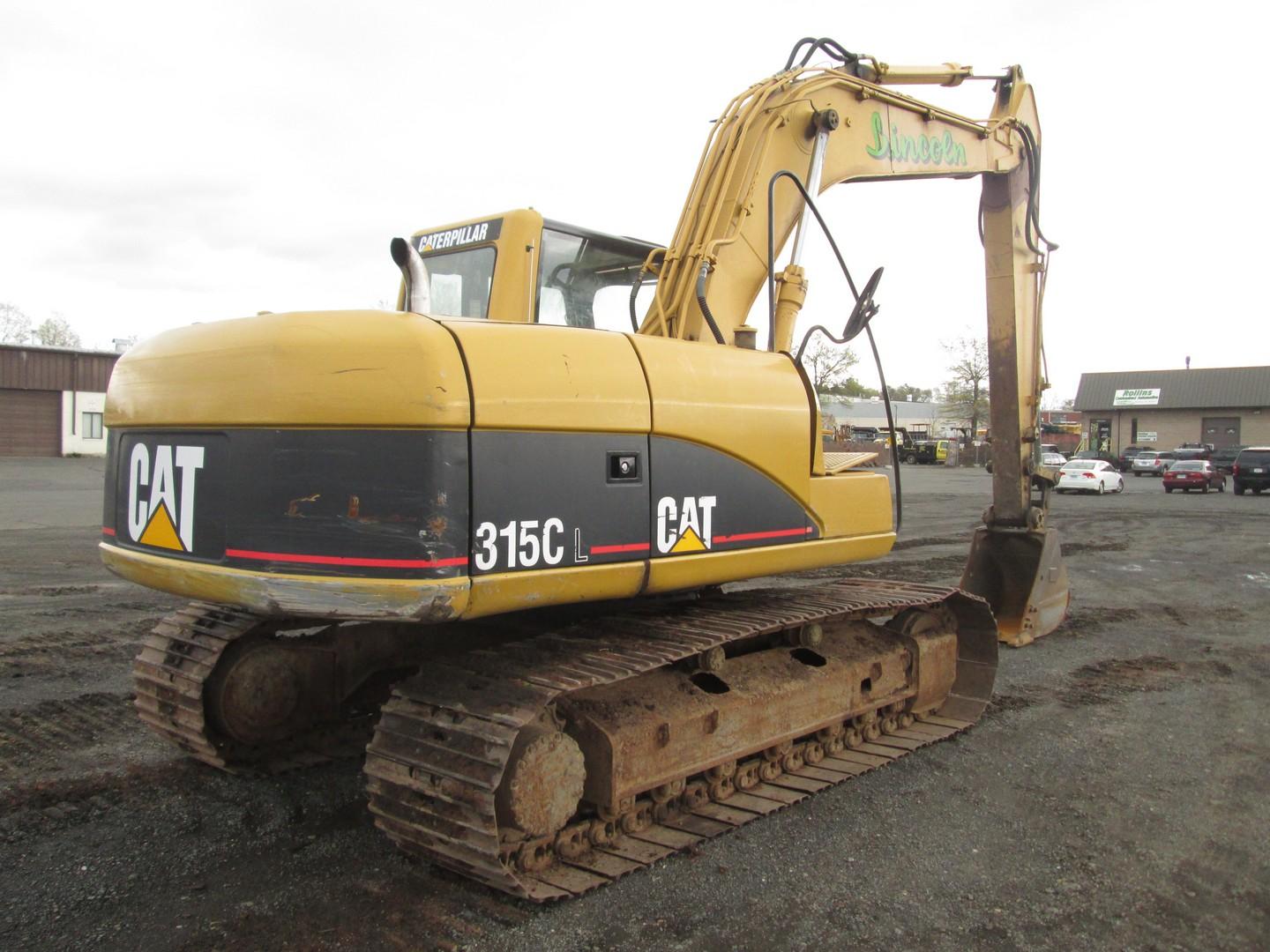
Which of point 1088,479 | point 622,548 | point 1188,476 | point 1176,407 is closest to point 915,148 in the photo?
point 622,548

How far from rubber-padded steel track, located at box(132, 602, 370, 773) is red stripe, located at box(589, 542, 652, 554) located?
1931mm

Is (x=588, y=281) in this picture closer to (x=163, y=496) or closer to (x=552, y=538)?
(x=552, y=538)

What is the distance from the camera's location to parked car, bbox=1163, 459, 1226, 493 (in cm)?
3300

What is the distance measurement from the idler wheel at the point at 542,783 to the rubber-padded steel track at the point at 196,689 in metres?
1.76

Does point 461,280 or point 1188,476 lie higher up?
point 461,280

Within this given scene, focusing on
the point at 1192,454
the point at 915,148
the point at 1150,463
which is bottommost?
the point at 1150,463

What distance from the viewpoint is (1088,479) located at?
1254 inches

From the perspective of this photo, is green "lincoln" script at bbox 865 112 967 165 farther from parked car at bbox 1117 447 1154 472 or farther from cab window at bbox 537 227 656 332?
parked car at bbox 1117 447 1154 472

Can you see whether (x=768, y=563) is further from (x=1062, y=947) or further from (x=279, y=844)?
(x=279, y=844)

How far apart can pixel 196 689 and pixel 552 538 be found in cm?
210

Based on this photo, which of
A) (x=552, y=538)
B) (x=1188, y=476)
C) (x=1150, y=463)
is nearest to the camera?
(x=552, y=538)

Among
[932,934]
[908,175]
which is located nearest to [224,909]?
[932,934]

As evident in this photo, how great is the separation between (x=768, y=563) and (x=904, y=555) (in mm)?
10698

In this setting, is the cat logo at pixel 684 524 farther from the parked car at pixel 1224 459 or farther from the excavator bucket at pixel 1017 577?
the parked car at pixel 1224 459
